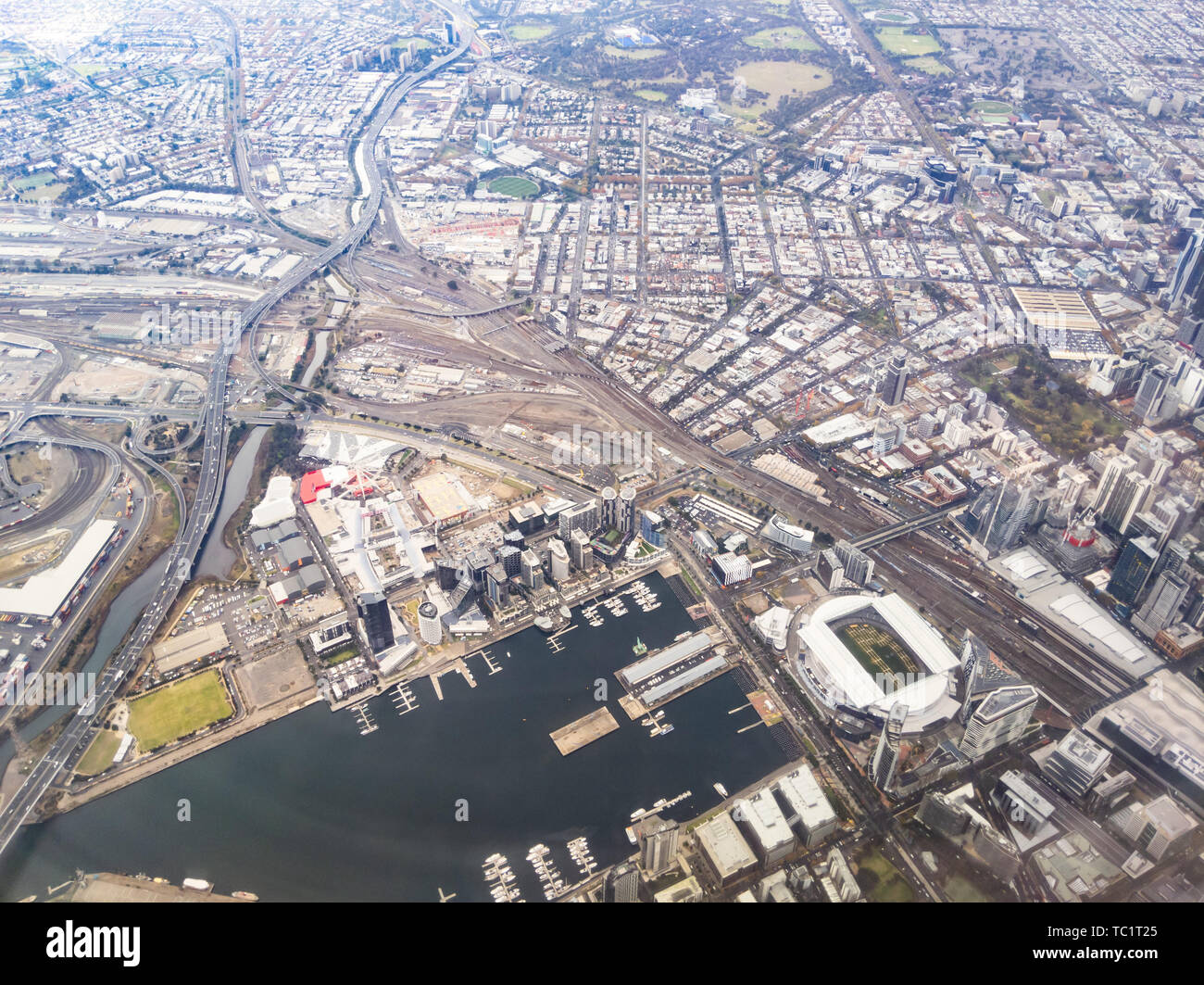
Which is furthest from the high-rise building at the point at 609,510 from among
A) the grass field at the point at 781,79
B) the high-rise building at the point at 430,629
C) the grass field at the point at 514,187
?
the grass field at the point at 781,79

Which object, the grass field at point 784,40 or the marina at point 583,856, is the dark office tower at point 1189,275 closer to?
the marina at point 583,856

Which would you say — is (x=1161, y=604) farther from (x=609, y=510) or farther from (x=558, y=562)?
(x=558, y=562)

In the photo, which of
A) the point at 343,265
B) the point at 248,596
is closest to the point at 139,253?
the point at 343,265

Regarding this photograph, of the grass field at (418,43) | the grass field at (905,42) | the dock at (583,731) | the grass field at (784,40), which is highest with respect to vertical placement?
the grass field at (905,42)

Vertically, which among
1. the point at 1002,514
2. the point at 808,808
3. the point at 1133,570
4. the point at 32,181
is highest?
the point at 1133,570

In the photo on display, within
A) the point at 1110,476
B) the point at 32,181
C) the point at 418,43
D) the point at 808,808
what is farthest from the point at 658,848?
the point at 418,43

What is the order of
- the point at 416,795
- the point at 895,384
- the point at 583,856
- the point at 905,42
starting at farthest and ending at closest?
the point at 905,42 → the point at 895,384 → the point at 416,795 → the point at 583,856

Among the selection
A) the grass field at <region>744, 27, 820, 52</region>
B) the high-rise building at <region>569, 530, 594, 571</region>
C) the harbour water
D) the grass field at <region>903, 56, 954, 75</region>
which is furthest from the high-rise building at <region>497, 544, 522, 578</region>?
the grass field at <region>744, 27, 820, 52</region>
